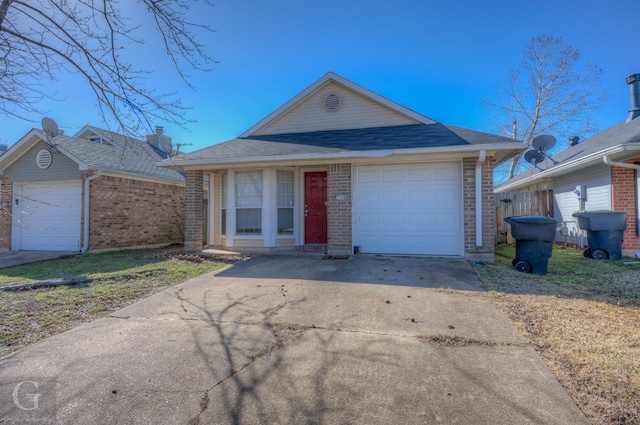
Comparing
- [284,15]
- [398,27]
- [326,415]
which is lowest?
[326,415]

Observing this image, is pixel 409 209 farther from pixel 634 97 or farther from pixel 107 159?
pixel 634 97

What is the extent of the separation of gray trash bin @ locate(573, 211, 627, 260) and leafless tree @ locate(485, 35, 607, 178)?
41.9 ft

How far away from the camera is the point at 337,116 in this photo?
32.4 feet

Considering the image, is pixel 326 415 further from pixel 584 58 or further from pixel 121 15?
pixel 584 58

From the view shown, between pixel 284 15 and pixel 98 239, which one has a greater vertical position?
pixel 284 15

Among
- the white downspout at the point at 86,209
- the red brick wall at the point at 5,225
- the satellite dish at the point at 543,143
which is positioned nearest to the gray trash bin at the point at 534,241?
the satellite dish at the point at 543,143

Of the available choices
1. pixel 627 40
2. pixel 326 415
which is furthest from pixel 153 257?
pixel 627 40

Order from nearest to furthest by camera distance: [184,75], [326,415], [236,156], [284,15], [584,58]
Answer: [326,415] → [184,75] → [284,15] → [236,156] → [584,58]

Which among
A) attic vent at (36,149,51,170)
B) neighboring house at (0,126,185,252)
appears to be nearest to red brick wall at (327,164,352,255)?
neighboring house at (0,126,185,252)

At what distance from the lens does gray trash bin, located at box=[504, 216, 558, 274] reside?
6238mm

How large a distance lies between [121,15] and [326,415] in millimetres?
5128

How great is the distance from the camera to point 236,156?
8500mm

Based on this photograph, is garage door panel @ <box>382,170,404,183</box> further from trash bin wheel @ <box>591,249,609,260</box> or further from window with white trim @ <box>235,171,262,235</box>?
trash bin wheel @ <box>591,249,609,260</box>

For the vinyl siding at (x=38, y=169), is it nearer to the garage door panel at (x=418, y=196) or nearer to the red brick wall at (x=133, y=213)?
the red brick wall at (x=133, y=213)
